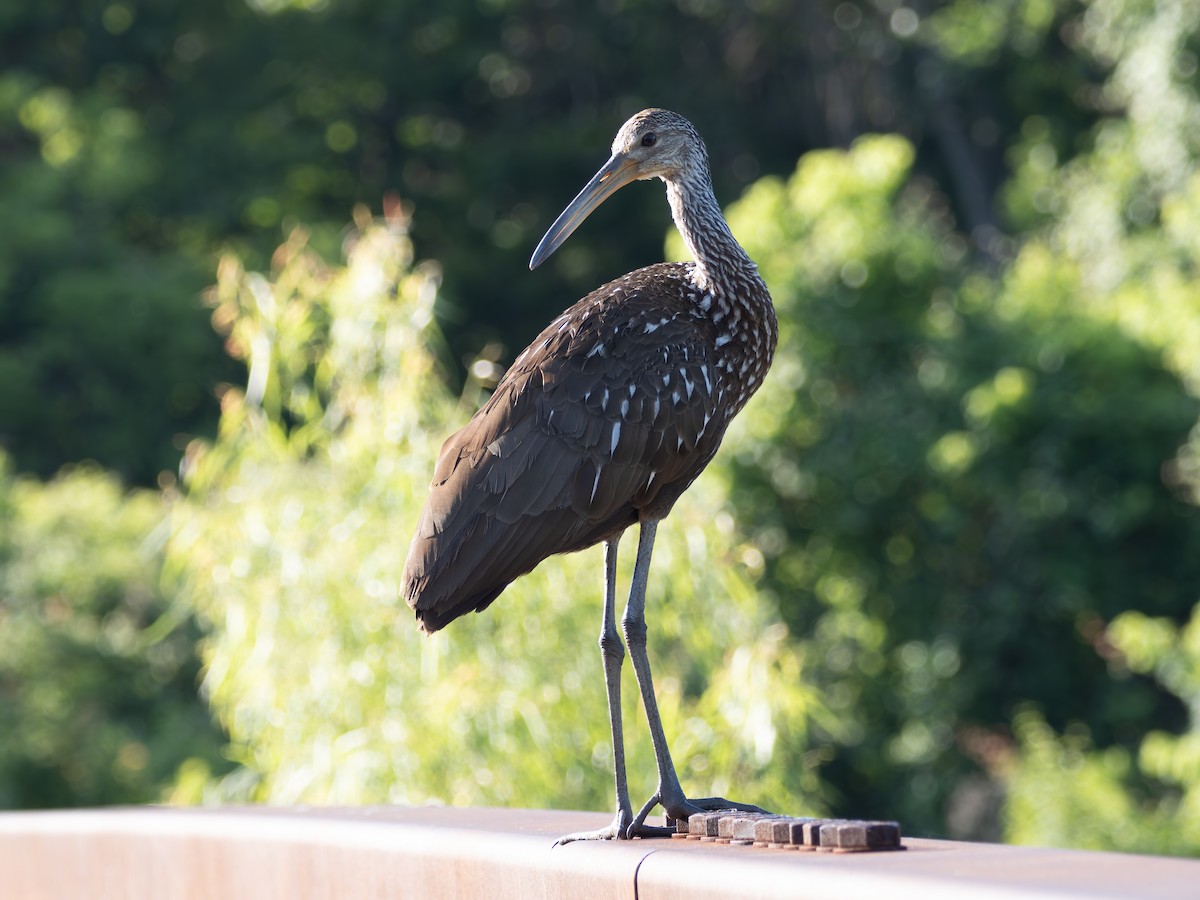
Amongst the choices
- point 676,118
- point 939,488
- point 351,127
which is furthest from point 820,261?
point 351,127

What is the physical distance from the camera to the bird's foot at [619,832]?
427 cm

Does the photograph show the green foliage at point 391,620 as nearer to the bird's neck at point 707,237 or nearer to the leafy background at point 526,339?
the leafy background at point 526,339

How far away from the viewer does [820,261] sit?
16.2 meters

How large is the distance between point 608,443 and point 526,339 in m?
24.0

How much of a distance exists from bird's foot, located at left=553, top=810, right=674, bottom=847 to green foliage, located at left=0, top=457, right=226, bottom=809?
7.60m

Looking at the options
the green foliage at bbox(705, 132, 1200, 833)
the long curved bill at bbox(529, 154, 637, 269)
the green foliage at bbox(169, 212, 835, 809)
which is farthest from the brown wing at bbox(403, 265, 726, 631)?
the green foliage at bbox(705, 132, 1200, 833)

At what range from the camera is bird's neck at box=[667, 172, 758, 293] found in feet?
15.9

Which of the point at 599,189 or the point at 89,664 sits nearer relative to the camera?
the point at 599,189

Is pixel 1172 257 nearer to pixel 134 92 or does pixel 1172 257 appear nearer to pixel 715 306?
pixel 715 306

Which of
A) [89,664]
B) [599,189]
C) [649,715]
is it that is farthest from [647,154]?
[89,664]

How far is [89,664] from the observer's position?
14.0 meters

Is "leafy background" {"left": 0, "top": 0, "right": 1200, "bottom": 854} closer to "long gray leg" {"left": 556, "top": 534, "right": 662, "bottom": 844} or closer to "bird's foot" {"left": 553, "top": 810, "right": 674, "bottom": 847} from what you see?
"long gray leg" {"left": 556, "top": 534, "right": 662, "bottom": 844}

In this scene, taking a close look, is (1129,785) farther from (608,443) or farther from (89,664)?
(608,443)

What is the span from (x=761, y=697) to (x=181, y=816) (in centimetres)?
368
